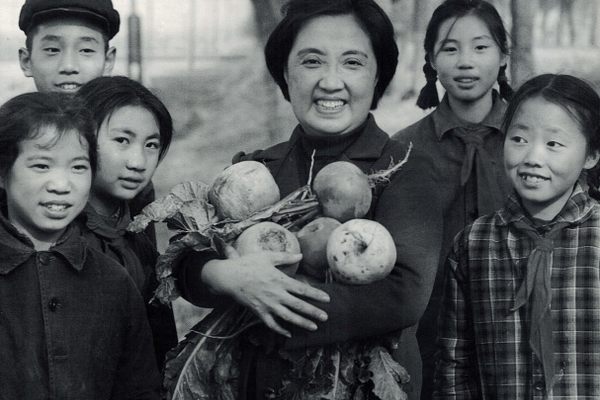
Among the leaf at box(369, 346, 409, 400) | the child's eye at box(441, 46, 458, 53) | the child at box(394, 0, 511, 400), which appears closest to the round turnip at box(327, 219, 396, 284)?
the leaf at box(369, 346, 409, 400)

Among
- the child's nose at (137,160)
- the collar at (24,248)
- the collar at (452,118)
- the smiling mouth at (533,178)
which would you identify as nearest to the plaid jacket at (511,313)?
the smiling mouth at (533,178)

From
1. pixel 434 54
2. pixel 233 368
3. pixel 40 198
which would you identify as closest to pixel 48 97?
pixel 40 198

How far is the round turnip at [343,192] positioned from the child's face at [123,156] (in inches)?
32.4

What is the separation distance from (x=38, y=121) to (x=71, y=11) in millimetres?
988

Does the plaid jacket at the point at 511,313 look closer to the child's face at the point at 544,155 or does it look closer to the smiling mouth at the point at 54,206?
the child's face at the point at 544,155

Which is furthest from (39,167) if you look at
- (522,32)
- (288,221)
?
(522,32)

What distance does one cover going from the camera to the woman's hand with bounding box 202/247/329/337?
95.0 inches

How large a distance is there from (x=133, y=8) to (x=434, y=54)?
63.7 inches

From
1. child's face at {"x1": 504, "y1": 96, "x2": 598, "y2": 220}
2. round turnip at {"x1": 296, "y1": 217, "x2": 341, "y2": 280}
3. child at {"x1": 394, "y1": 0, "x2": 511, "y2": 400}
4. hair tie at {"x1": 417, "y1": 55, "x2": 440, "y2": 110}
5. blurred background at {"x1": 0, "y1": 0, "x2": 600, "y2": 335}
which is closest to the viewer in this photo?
round turnip at {"x1": 296, "y1": 217, "x2": 341, "y2": 280}

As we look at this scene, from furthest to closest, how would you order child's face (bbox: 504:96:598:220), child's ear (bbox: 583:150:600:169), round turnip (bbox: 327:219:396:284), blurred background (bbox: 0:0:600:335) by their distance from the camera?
blurred background (bbox: 0:0:600:335) → child's ear (bbox: 583:150:600:169) → child's face (bbox: 504:96:598:220) → round turnip (bbox: 327:219:396:284)

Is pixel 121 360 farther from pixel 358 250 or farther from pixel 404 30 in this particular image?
pixel 404 30

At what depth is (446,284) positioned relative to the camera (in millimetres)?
3039

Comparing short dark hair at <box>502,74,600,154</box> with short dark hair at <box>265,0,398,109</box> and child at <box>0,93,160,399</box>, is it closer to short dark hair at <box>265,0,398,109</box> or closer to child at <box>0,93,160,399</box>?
short dark hair at <box>265,0,398,109</box>

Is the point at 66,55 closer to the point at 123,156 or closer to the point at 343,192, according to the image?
the point at 123,156
